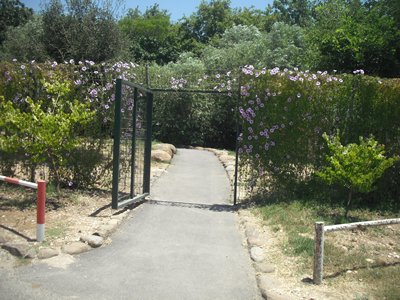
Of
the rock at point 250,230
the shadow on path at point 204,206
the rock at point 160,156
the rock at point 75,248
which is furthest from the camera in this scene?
the rock at point 160,156

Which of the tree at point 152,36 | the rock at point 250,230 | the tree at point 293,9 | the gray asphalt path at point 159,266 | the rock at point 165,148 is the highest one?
the tree at point 293,9

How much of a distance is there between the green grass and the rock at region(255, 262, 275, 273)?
32 cm

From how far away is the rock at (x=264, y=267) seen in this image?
585cm

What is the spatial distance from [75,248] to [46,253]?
40cm

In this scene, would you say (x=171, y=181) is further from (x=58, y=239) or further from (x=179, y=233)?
(x=58, y=239)

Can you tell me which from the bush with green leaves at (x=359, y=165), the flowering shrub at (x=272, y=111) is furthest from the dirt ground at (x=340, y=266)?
the flowering shrub at (x=272, y=111)

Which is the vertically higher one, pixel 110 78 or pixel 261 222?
pixel 110 78

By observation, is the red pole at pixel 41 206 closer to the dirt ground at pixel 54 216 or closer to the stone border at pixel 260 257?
the dirt ground at pixel 54 216

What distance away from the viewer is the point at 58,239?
6504 millimetres

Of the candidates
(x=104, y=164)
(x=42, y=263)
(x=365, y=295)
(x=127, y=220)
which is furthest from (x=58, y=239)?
(x=365, y=295)

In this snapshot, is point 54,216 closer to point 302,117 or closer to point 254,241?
point 254,241

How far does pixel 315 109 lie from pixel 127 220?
4.10 m

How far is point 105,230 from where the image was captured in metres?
7.03

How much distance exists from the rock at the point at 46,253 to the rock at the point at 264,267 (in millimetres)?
2543
